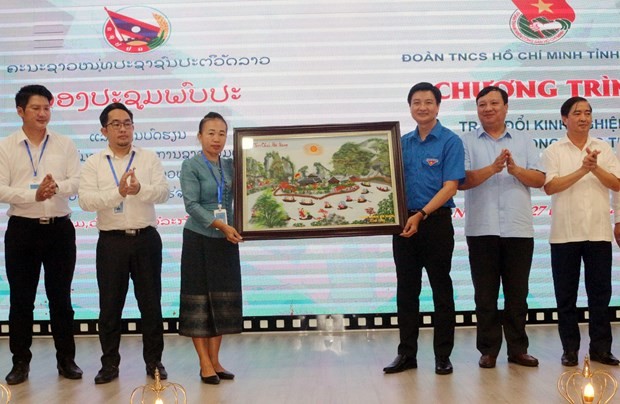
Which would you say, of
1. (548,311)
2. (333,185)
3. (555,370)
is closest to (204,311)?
(333,185)

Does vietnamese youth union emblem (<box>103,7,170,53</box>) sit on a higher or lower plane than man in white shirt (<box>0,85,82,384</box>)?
higher

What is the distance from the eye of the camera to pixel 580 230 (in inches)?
164

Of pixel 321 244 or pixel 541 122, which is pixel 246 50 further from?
pixel 541 122

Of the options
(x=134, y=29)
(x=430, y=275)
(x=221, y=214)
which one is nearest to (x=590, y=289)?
(x=430, y=275)

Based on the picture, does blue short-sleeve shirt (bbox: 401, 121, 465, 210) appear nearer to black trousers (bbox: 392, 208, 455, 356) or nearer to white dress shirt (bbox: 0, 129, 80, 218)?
black trousers (bbox: 392, 208, 455, 356)

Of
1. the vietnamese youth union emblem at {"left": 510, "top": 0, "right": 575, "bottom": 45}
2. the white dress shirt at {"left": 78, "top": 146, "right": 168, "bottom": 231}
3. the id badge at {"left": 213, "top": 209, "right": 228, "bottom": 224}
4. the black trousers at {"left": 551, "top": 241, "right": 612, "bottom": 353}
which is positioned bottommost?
the black trousers at {"left": 551, "top": 241, "right": 612, "bottom": 353}

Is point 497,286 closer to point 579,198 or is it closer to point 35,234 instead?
point 579,198

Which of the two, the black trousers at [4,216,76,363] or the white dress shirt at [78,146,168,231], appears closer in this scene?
the white dress shirt at [78,146,168,231]

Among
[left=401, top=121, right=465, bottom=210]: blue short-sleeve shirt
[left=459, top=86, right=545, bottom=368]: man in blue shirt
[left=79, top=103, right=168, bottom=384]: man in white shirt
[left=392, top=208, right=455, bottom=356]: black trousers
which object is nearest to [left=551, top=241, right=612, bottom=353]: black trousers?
[left=459, top=86, right=545, bottom=368]: man in blue shirt

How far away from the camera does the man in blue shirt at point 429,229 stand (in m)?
4.03

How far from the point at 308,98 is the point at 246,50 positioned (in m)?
0.61

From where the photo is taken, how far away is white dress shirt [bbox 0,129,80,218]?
4137 millimetres

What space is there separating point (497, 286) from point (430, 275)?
44 cm

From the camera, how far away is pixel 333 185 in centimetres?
405
